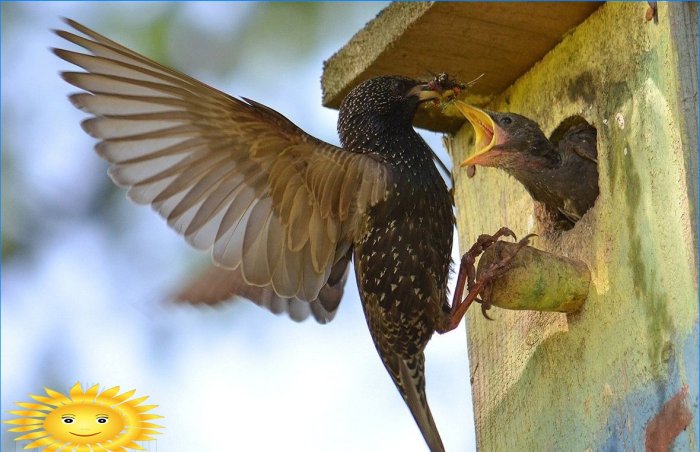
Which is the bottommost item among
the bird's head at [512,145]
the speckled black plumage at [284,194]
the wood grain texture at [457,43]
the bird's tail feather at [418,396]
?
the bird's tail feather at [418,396]

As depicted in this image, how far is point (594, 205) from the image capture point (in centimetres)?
286

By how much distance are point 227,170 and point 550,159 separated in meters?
0.89

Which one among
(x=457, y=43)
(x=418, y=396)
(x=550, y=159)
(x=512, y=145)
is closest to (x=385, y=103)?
(x=457, y=43)

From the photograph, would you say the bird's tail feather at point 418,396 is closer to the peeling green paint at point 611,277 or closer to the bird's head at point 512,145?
the peeling green paint at point 611,277

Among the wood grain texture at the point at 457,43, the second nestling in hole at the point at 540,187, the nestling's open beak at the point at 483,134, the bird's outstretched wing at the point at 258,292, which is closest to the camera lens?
the second nestling in hole at the point at 540,187

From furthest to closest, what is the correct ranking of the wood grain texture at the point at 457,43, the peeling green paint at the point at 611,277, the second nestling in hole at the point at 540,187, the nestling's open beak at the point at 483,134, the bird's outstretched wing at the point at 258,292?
the nestling's open beak at the point at 483,134 → the bird's outstretched wing at the point at 258,292 → the wood grain texture at the point at 457,43 → the second nestling in hole at the point at 540,187 → the peeling green paint at the point at 611,277

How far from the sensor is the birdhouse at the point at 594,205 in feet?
8.03

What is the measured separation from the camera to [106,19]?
4.52m

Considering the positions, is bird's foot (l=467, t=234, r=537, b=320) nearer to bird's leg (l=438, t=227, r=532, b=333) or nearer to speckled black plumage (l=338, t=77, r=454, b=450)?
bird's leg (l=438, t=227, r=532, b=333)

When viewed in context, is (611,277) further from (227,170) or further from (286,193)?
(227,170)

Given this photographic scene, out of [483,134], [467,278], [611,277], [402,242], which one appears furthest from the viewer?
[483,134]

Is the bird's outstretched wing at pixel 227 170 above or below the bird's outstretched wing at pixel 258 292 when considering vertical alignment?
above

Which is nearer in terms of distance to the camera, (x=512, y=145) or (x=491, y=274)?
(x=491, y=274)

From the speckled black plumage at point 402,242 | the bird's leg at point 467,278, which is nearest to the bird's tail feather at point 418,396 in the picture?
the speckled black plumage at point 402,242
